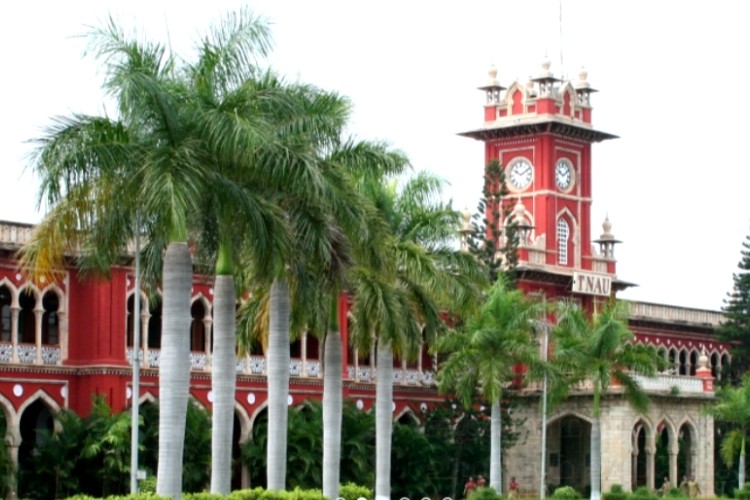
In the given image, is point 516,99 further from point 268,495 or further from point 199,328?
point 268,495

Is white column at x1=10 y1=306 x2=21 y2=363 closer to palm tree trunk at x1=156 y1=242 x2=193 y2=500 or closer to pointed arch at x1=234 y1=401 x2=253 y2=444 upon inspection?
pointed arch at x1=234 y1=401 x2=253 y2=444

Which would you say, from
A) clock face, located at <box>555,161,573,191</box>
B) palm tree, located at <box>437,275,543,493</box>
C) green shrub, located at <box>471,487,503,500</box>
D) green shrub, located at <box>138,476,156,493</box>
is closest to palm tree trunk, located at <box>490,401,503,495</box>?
palm tree, located at <box>437,275,543,493</box>

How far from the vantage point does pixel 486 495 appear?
52312mm

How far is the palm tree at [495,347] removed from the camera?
175ft

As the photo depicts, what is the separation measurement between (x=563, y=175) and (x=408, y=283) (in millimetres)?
31481

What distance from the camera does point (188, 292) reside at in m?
31.0

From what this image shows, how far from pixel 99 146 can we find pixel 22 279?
895 inches

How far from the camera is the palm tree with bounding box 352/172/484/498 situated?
40219mm

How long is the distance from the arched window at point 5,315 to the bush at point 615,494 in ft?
62.4

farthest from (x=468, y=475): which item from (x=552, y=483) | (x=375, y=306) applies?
(x=375, y=306)

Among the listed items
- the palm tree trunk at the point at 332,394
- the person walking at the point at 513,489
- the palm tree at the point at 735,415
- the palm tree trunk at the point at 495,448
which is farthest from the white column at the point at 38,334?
the palm tree at the point at 735,415

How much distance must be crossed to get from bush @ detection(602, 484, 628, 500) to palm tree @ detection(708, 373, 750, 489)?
6738 millimetres

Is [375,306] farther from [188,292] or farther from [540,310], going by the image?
[540,310]

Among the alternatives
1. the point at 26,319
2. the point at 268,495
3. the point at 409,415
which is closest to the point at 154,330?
the point at 26,319
